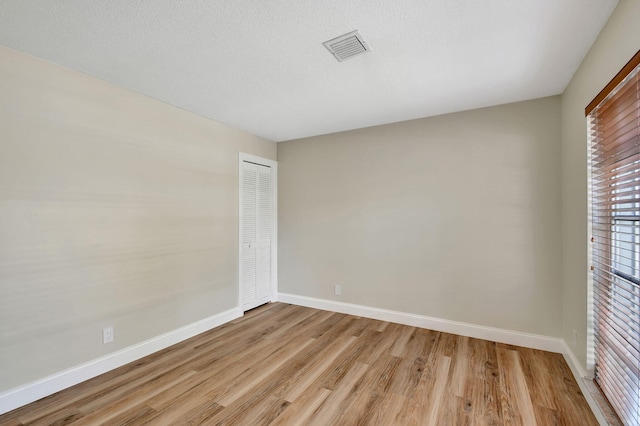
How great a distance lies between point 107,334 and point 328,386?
1960 millimetres

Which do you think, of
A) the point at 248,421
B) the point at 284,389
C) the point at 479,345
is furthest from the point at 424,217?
the point at 248,421

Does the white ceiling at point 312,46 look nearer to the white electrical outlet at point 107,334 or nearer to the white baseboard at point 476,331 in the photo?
the white electrical outlet at point 107,334

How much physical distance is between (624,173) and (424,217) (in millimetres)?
1845

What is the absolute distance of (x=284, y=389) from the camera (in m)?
2.17

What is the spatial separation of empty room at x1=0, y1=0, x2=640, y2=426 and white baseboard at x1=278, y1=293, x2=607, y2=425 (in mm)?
23

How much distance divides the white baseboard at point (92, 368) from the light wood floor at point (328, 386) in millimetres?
60

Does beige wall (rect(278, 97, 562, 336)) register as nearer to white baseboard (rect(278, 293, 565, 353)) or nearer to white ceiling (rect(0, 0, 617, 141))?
white baseboard (rect(278, 293, 565, 353))

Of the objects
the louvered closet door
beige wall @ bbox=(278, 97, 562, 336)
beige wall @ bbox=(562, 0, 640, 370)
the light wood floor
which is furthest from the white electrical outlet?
beige wall @ bbox=(562, 0, 640, 370)

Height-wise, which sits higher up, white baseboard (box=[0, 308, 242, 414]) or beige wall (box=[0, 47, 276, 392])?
beige wall (box=[0, 47, 276, 392])

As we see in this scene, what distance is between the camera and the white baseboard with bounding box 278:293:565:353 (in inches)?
109

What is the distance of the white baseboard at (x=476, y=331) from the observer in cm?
215

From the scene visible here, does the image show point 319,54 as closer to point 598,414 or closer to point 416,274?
point 416,274

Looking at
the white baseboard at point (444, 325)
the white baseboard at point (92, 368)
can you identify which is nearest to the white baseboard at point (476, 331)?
the white baseboard at point (444, 325)

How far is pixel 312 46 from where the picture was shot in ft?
6.36
